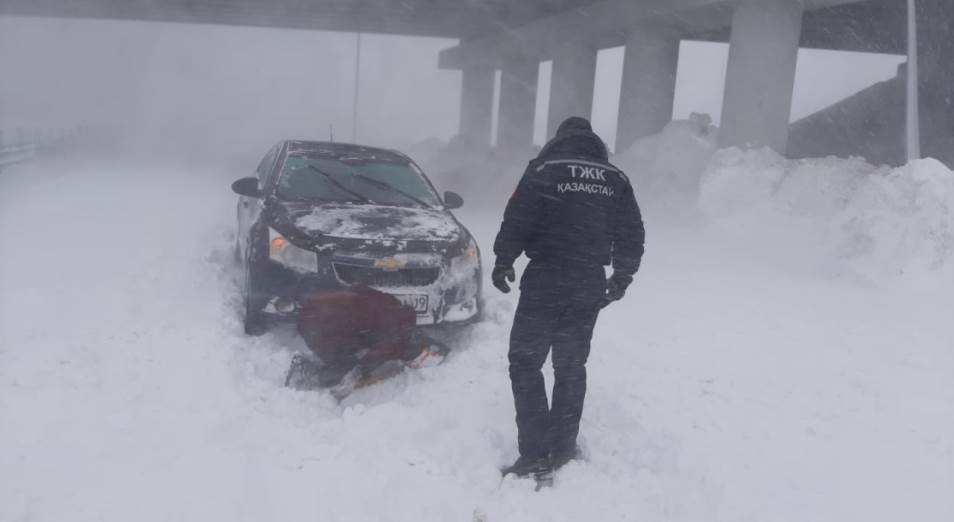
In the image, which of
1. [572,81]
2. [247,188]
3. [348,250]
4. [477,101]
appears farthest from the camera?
[477,101]

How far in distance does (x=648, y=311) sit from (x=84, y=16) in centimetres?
2845

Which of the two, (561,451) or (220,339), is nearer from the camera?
(561,451)

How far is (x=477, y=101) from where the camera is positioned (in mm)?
33062

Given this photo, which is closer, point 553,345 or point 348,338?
point 553,345

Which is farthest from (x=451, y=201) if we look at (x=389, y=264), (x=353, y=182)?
(x=389, y=264)

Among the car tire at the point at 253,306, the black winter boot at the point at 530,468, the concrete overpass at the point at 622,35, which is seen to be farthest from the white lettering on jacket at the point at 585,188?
the concrete overpass at the point at 622,35

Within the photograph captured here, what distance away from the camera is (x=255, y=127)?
55.3 metres

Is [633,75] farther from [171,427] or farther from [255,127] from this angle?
[255,127]

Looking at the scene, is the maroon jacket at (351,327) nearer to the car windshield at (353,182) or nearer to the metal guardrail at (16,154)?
the car windshield at (353,182)

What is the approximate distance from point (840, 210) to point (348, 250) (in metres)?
6.45

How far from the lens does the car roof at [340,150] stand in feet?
22.6

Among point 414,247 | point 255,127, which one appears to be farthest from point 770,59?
point 255,127

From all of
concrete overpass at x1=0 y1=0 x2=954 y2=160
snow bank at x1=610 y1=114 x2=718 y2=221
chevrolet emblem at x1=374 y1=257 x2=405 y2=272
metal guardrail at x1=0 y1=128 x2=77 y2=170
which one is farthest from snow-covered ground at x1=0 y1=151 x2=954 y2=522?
metal guardrail at x1=0 y1=128 x2=77 y2=170

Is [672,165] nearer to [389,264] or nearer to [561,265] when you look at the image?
[389,264]
